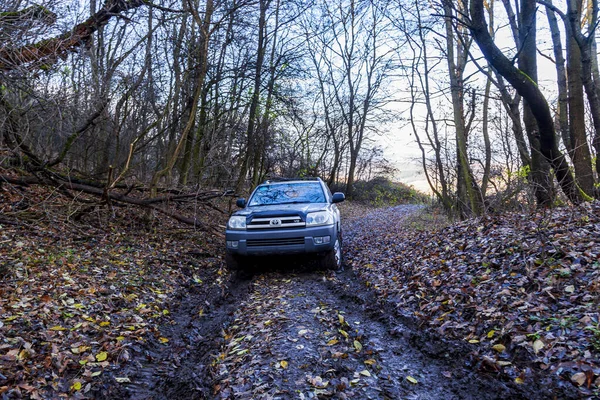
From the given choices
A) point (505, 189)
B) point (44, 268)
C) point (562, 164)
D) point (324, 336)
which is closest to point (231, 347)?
point (324, 336)

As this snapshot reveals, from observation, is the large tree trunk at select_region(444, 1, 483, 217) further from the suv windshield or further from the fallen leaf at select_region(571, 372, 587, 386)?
the fallen leaf at select_region(571, 372, 587, 386)

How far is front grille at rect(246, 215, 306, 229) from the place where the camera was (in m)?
7.04

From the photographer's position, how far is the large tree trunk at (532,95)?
6938mm

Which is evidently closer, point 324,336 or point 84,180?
point 324,336

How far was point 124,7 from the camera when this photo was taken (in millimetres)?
7574

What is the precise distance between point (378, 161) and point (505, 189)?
73.0 feet

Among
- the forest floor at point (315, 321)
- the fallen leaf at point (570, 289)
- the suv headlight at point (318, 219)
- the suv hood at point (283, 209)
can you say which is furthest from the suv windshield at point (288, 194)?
the fallen leaf at point (570, 289)

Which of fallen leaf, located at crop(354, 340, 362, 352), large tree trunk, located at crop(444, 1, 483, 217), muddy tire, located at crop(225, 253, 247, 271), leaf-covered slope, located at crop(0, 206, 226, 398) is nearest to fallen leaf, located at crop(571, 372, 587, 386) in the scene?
fallen leaf, located at crop(354, 340, 362, 352)

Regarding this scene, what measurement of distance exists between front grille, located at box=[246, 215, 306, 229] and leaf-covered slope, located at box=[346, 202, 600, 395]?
61.7 inches

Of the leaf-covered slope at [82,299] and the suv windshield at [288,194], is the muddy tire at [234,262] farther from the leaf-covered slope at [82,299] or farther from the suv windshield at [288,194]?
the suv windshield at [288,194]

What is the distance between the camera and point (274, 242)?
7008mm

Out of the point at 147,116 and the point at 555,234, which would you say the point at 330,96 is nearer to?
the point at 147,116

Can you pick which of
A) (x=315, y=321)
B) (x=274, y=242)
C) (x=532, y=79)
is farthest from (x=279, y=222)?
(x=532, y=79)

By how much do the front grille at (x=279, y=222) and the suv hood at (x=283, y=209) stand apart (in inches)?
3.0
